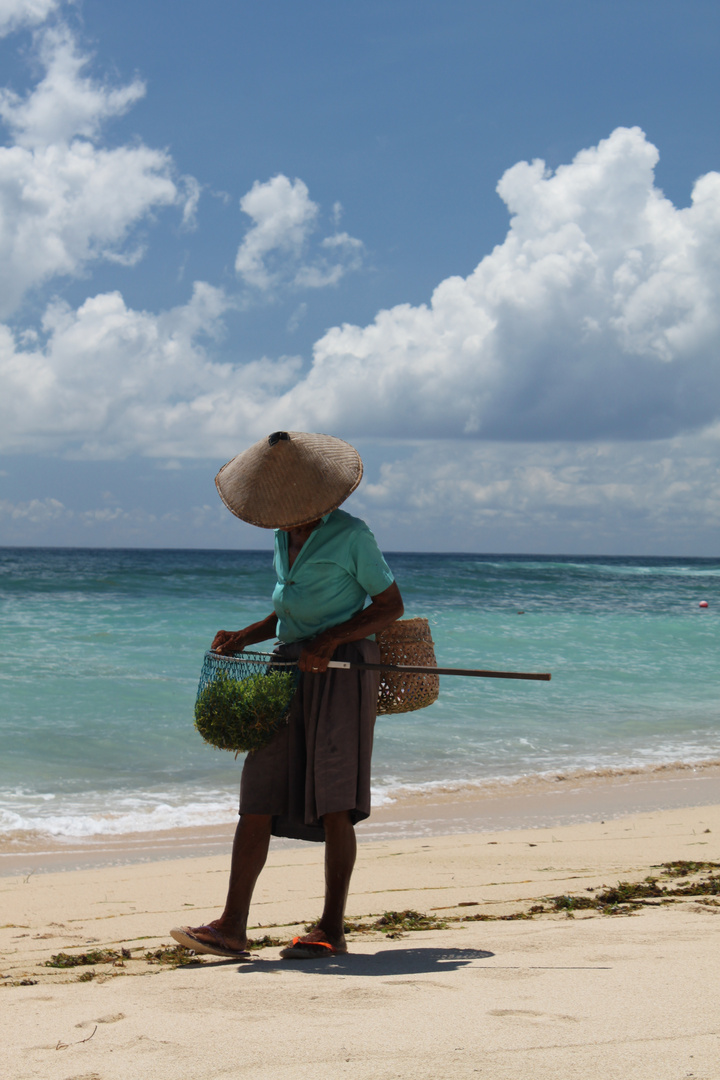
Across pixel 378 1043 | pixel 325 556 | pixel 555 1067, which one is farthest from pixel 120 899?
pixel 555 1067

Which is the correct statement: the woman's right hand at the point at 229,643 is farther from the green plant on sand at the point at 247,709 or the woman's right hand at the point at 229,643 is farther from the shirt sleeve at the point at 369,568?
the shirt sleeve at the point at 369,568

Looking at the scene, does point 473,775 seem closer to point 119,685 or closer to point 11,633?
point 119,685

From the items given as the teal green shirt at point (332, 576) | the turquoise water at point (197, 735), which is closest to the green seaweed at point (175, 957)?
the teal green shirt at point (332, 576)

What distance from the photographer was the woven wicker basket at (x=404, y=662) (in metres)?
3.23

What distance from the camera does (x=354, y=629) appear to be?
3.02m

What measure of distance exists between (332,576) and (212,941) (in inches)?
52.2

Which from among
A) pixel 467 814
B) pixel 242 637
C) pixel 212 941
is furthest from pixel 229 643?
pixel 467 814

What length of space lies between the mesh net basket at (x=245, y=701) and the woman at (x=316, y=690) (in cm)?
6

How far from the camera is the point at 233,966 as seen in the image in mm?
2830

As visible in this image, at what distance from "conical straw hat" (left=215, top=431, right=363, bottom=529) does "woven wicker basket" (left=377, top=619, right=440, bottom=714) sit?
0.55 meters

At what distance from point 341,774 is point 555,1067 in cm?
129

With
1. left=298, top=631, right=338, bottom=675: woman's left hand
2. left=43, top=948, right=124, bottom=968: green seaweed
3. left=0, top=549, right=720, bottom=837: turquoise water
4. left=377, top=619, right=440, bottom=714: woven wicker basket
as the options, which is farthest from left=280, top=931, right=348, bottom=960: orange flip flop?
left=0, top=549, right=720, bottom=837: turquoise water

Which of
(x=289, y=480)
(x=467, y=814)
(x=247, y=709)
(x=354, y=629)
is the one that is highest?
(x=289, y=480)

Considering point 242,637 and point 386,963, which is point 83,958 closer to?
point 386,963
